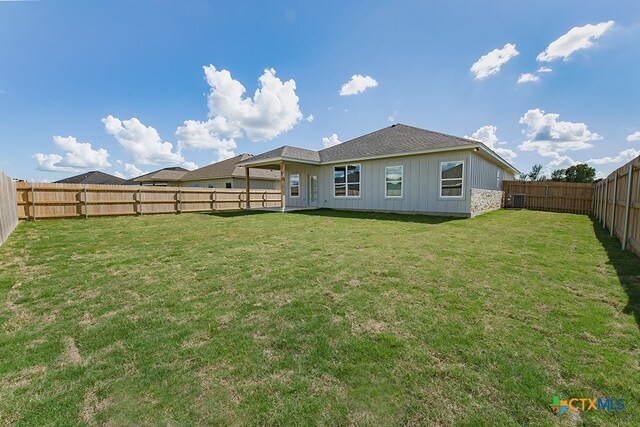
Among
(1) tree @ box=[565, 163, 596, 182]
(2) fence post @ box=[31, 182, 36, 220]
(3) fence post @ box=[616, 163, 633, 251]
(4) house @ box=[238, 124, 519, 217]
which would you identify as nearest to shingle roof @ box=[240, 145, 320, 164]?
(4) house @ box=[238, 124, 519, 217]

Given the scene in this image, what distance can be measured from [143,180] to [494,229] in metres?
34.7

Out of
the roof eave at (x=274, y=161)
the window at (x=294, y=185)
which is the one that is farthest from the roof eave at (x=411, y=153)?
the window at (x=294, y=185)

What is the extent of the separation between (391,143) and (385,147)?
0.47 m

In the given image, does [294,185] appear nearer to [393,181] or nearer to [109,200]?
[393,181]

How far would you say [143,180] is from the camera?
1204 inches

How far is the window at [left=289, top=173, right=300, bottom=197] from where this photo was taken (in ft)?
56.0

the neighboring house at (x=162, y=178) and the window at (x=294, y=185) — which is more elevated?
the neighboring house at (x=162, y=178)

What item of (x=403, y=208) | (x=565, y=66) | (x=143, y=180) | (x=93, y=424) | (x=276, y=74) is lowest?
(x=93, y=424)

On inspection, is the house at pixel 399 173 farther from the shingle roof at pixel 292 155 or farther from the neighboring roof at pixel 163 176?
the neighboring roof at pixel 163 176

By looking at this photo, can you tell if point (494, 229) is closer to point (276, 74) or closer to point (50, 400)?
point (50, 400)

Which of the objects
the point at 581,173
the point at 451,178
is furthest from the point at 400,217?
the point at 581,173

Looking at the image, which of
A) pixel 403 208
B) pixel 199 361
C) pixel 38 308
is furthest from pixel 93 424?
pixel 403 208

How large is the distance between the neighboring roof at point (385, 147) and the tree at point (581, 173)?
2738 centimetres

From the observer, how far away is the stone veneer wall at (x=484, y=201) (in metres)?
11.1
